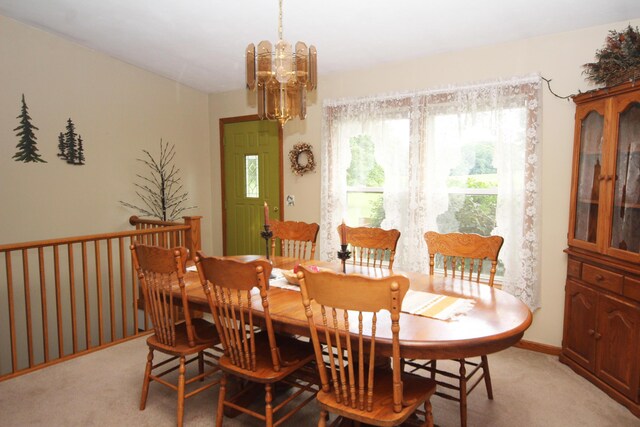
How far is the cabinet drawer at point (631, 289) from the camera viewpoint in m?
2.43

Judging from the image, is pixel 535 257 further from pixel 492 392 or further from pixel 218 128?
pixel 218 128

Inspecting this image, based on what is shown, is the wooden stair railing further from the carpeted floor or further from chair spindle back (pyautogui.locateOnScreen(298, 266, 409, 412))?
chair spindle back (pyautogui.locateOnScreen(298, 266, 409, 412))

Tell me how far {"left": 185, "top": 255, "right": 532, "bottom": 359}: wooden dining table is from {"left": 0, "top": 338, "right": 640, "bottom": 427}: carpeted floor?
771 millimetres

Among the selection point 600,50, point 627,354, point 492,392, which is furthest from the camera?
point 600,50

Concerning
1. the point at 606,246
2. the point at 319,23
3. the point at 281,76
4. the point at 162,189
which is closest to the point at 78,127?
the point at 162,189

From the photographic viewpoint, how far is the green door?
4.85m

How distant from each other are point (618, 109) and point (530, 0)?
2.93 feet

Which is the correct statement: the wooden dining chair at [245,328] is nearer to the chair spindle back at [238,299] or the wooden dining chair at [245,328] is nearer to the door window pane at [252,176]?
the chair spindle back at [238,299]

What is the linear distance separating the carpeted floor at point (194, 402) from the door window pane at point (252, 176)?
246 centimetres

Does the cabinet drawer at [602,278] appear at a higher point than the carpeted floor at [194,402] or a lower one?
higher

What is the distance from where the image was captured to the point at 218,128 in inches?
211

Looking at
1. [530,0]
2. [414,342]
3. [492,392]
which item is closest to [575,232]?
[492,392]

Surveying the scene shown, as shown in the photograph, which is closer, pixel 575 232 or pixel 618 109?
pixel 618 109

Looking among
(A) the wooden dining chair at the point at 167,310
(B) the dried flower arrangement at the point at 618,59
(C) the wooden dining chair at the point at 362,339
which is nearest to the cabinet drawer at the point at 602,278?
(B) the dried flower arrangement at the point at 618,59
